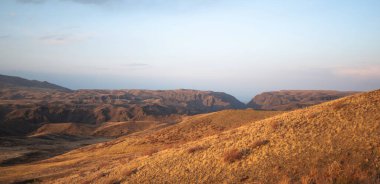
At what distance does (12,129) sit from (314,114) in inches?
4452

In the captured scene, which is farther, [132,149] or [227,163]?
[132,149]

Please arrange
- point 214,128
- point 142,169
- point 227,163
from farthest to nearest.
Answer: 1. point 214,128
2. point 142,169
3. point 227,163

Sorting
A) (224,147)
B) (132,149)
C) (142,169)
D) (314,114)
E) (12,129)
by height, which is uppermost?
(314,114)

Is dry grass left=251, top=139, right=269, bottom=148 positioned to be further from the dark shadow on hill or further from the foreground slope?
the dark shadow on hill

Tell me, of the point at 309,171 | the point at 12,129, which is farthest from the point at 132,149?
the point at 12,129

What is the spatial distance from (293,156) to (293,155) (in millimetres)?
116

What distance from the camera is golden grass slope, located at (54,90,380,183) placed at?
13.0 m

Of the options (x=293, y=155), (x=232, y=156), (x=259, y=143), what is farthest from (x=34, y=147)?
(x=293, y=155)

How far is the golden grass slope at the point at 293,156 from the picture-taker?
1295 centimetres

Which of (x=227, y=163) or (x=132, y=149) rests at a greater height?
(x=227, y=163)

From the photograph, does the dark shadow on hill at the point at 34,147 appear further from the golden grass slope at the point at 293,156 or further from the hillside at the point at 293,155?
the hillside at the point at 293,155

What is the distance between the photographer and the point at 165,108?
16438 centimetres

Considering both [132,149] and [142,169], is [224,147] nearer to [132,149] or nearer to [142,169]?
[142,169]

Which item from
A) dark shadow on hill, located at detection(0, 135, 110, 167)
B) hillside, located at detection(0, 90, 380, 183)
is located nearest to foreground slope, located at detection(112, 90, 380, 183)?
hillside, located at detection(0, 90, 380, 183)
